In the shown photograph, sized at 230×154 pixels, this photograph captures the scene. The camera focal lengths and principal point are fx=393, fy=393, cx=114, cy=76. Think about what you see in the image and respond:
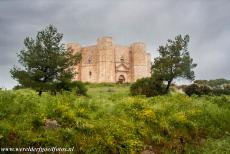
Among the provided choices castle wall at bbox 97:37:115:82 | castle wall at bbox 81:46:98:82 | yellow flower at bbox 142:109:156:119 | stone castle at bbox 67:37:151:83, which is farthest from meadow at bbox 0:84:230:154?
castle wall at bbox 81:46:98:82

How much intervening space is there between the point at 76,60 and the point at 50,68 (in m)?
1.87

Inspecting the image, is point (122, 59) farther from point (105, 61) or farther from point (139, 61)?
point (105, 61)

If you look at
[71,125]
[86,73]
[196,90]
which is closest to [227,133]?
[71,125]

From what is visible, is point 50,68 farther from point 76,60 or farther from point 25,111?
point 25,111

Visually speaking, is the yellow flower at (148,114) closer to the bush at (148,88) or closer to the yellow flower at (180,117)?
the yellow flower at (180,117)

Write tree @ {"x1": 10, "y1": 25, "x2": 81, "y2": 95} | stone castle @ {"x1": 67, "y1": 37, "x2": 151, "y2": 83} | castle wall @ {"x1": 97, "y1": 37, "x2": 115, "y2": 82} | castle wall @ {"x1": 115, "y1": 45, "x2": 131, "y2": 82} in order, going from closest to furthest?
→ tree @ {"x1": 10, "y1": 25, "x2": 81, "y2": 95} < castle wall @ {"x1": 97, "y1": 37, "x2": 115, "y2": 82} < stone castle @ {"x1": 67, "y1": 37, "x2": 151, "y2": 83} < castle wall @ {"x1": 115, "y1": 45, "x2": 131, "y2": 82}

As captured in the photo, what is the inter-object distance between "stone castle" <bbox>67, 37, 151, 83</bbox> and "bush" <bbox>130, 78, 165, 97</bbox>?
32066 mm

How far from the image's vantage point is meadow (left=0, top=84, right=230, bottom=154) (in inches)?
390

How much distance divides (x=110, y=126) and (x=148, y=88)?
18.3m

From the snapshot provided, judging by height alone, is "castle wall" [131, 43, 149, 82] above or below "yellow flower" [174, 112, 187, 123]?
above

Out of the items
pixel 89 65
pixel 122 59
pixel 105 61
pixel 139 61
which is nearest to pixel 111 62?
pixel 105 61

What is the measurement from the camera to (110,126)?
10914 mm

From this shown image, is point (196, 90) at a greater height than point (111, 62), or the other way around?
point (111, 62)

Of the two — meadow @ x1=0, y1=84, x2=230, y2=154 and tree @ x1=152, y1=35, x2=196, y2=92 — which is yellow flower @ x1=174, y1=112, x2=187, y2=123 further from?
tree @ x1=152, y1=35, x2=196, y2=92
